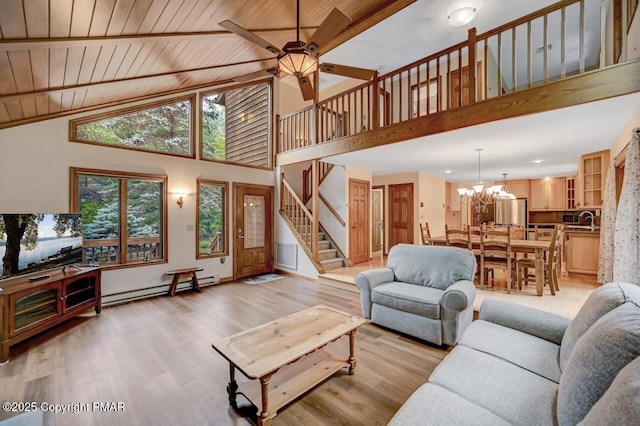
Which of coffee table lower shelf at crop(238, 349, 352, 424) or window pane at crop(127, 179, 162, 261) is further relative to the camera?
window pane at crop(127, 179, 162, 261)

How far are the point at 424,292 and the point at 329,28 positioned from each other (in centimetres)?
296

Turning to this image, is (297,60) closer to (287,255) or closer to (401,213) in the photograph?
(287,255)

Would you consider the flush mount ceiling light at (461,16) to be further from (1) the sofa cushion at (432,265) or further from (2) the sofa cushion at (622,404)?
(2) the sofa cushion at (622,404)

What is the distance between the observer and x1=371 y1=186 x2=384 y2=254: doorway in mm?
→ 7961

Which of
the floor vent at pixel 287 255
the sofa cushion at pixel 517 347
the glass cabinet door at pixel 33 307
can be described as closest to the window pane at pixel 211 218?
the floor vent at pixel 287 255

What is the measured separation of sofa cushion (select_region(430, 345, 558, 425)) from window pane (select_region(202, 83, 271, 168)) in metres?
5.81

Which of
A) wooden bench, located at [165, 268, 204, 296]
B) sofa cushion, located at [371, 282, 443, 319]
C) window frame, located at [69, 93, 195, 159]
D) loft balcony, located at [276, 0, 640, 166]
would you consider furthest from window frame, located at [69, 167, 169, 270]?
sofa cushion, located at [371, 282, 443, 319]

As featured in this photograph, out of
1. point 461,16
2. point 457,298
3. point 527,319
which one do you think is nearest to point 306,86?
point 461,16

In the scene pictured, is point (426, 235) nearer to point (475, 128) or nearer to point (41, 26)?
point (475, 128)

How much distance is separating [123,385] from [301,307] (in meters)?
2.32

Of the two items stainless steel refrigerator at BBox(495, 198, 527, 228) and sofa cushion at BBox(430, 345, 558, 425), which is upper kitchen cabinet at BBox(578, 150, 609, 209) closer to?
stainless steel refrigerator at BBox(495, 198, 527, 228)

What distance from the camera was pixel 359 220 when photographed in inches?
267

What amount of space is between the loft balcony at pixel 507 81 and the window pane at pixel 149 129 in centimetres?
212

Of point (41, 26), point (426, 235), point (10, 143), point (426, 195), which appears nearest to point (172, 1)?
point (41, 26)
